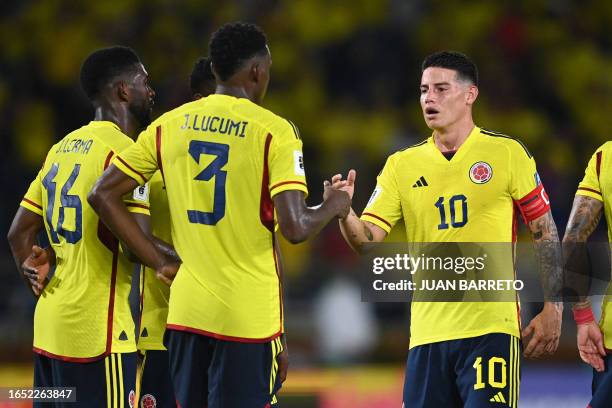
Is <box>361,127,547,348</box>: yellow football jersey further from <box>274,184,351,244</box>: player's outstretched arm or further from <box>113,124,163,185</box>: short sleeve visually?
<box>113,124,163,185</box>: short sleeve

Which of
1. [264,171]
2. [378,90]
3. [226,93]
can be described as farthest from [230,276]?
[378,90]

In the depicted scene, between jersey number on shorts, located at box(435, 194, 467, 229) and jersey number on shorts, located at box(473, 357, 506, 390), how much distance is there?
69cm

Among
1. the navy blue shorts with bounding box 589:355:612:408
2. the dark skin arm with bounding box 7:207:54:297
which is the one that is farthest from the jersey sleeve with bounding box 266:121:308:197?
the navy blue shorts with bounding box 589:355:612:408

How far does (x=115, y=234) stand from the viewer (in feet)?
15.0

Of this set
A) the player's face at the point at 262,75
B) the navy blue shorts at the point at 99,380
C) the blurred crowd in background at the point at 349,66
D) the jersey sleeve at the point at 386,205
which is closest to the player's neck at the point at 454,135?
the jersey sleeve at the point at 386,205

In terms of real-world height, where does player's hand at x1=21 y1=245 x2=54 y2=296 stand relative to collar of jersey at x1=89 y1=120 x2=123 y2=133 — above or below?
below

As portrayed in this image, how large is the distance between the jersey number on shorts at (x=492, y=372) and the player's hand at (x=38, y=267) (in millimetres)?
2135

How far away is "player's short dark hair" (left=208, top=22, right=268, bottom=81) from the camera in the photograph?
4.44m

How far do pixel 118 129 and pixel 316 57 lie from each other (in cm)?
849

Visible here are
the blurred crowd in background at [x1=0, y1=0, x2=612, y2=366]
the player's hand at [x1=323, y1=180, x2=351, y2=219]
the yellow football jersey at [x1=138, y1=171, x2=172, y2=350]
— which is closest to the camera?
the player's hand at [x1=323, y1=180, x2=351, y2=219]

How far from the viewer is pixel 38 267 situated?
501cm

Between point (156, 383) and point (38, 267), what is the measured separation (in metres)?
0.85

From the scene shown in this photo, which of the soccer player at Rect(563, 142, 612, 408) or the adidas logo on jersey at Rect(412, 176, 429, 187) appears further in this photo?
the adidas logo on jersey at Rect(412, 176, 429, 187)

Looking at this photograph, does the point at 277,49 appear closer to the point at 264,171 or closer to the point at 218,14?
the point at 218,14
